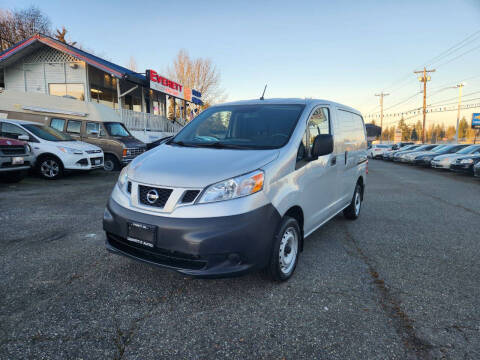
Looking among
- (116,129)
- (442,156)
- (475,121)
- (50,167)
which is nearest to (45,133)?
(50,167)

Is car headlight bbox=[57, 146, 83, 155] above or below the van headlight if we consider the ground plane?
above

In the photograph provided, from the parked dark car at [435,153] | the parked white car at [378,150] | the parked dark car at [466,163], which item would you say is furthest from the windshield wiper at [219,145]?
the parked white car at [378,150]

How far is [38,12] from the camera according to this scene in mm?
36562

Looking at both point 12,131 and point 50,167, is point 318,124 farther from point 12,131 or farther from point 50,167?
point 12,131

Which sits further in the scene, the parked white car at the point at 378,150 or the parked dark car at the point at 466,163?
the parked white car at the point at 378,150

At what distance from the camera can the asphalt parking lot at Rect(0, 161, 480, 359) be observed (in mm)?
2141

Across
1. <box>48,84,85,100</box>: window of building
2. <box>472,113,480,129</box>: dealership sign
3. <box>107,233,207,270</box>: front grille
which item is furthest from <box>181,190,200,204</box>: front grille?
<box>472,113,480,129</box>: dealership sign

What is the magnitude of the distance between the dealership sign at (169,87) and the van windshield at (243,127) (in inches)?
605

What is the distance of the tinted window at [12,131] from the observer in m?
8.99

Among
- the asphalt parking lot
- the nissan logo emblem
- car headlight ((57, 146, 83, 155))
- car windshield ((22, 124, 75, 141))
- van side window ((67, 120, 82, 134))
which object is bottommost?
the asphalt parking lot

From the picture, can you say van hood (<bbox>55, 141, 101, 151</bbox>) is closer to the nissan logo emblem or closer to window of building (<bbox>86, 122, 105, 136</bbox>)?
window of building (<bbox>86, 122, 105, 136</bbox>)

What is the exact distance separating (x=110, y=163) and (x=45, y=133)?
2.54 meters

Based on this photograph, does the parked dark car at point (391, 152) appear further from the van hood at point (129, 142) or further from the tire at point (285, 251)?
the tire at point (285, 251)

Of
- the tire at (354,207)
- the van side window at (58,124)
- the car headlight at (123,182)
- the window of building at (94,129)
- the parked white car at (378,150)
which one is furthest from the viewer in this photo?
the parked white car at (378,150)
